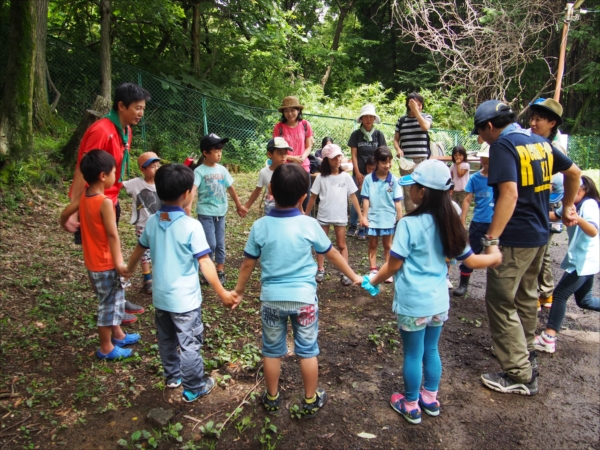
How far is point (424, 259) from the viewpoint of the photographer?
8.67 ft

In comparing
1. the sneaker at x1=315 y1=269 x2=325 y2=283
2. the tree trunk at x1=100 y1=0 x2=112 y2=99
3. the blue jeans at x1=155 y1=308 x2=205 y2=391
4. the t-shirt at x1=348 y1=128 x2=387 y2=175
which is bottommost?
the sneaker at x1=315 y1=269 x2=325 y2=283

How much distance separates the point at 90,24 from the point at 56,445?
12835 millimetres

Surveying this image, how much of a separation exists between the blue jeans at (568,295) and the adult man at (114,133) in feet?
12.7

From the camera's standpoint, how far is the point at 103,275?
3207 mm

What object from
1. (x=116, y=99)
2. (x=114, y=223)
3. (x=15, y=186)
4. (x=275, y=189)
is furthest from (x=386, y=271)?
(x=15, y=186)

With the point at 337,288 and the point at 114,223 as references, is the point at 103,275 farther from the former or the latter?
the point at 337,288

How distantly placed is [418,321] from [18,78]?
7.30 metres

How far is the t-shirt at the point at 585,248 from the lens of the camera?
361 cm

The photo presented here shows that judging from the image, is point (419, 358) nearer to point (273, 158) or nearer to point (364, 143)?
point (273, 158)

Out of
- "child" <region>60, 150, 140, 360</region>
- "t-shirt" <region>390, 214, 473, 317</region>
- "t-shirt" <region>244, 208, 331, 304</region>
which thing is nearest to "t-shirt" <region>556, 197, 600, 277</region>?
"t-shirt" <region>390, 214, 473, 317</region>

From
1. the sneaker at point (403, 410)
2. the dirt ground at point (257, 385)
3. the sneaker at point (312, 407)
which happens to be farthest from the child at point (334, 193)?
the sneaker at point (312, 407)

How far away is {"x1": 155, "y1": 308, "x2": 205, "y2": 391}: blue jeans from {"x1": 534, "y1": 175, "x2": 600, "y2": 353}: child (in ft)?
9.89

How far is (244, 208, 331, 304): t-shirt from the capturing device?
8.54 ft

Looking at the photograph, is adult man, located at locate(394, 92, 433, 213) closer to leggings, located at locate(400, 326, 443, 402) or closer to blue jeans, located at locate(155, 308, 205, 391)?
leggings, located at locate(400, 326, 443, 402)
